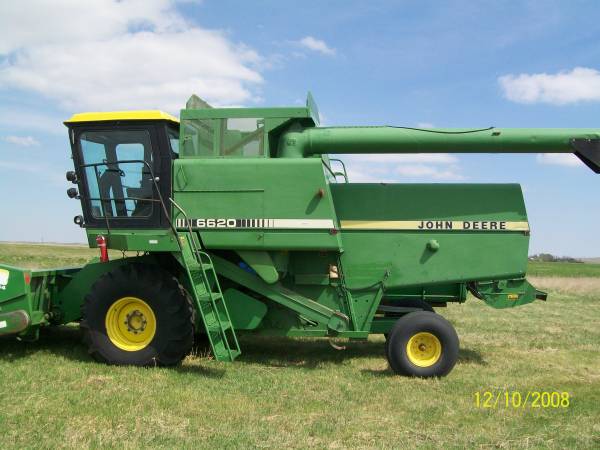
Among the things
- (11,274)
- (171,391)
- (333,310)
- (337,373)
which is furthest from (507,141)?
(11,274)

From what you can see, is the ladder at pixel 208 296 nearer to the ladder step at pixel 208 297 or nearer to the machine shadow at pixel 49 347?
the ladder step at pixel 208 297

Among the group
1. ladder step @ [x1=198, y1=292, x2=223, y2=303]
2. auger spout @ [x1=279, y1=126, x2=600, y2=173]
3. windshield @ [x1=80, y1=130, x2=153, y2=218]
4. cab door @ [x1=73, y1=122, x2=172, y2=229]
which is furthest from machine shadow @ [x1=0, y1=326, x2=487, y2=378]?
auger spout @ [x1=279, y1=126, x2=600, y2=173]

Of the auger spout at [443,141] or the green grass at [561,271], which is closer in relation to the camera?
the auger spout at [443,141]

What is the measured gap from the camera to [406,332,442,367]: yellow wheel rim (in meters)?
6.68

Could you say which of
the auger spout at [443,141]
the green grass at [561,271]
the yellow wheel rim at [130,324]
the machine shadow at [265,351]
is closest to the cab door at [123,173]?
the yellow wheel rim at [130,324]

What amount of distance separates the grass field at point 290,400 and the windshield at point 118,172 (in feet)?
6.19

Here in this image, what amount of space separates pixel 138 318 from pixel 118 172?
1806mm

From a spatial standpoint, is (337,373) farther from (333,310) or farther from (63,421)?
(63,421)

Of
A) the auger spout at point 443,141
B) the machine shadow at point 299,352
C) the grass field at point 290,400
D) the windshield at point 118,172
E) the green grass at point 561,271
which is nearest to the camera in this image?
the grass field at point 290,400

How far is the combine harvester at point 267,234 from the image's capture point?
664 cm

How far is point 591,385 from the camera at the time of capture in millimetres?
6418

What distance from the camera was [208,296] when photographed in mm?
6453

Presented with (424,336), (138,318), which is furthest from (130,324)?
(424,336)
